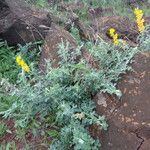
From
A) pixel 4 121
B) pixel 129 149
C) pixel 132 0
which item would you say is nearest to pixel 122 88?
pixel 129 149

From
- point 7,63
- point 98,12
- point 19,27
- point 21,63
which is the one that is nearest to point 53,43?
point 7,63

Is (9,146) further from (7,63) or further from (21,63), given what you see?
(7,63)

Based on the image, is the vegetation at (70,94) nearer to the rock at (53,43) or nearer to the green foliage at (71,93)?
the green foliage at (71,93)

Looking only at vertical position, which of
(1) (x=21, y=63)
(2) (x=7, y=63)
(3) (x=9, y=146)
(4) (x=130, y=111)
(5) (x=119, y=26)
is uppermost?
(1) (x=21, y=63)

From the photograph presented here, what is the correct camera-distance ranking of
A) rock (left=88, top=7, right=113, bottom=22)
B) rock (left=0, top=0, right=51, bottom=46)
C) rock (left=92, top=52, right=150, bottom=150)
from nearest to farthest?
rock (left=92, top=52, right=150, bottom=150) → rock (left=0, top=0, right=51, bottom=46) → rock (left=88, top=7, right=113, bottom=22)

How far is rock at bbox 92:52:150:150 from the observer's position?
3.54 m

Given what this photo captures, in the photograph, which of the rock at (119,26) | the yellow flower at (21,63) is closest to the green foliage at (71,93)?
the yellow flower at (21,63)

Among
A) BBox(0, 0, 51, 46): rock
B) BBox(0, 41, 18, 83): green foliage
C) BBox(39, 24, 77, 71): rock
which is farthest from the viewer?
BBox(0, 0, 51, 46): rock

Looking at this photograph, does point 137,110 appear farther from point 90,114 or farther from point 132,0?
point 132,0

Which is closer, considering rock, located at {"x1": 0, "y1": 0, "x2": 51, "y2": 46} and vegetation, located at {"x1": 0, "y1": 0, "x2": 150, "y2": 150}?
vegetation, located at {"x1": 0, "y1": 0, "x2": 150, "y2": 150}

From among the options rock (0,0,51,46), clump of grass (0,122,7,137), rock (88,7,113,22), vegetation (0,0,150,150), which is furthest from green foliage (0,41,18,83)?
rock (88,7,113,22)

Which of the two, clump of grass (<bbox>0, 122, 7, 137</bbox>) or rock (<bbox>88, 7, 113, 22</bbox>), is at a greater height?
clump of grass (<bbox>0, 122, 7, 137</bbox>)

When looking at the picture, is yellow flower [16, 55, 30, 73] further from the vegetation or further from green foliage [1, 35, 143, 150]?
green foliage [1, 35, 143, 150]

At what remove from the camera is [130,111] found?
364cm
